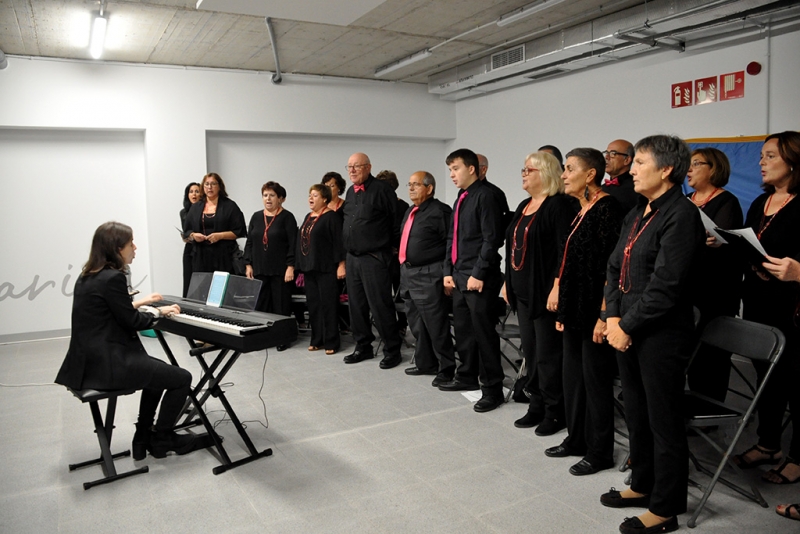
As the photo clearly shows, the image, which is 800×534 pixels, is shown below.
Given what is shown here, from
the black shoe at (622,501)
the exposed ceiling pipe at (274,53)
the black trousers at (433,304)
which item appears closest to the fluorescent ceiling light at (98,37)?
the exposed ceiling pipe at (274,53)

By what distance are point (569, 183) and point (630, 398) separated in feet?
3.52

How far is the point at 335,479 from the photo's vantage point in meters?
3.04

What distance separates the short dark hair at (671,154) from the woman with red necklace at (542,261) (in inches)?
37.1

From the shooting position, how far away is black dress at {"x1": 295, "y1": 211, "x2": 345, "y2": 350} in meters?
5.54

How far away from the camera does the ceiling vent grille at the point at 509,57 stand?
6.22 m

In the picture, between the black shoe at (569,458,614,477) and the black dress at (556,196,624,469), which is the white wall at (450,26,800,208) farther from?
the black shoe at (569,458,614,477)

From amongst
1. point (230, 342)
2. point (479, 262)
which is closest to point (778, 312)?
point (479, 262)

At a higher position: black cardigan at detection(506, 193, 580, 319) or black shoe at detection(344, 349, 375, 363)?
black cardigan at detection(506, 193, 580, 319)

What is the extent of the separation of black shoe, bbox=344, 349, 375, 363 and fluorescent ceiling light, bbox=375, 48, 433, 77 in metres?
3.22

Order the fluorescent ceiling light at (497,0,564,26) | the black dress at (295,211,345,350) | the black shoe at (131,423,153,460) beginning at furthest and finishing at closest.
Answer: the black dress at (295,211,345,350) → the fluorescent ceiling light at (497,0,564,26) → the black shoe at (131,423,153,460)

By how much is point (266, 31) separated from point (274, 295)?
2.45 meters

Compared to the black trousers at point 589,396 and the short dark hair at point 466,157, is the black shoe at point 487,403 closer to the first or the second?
the black trousers at point 589,396

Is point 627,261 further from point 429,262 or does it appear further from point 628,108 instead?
point 628,108

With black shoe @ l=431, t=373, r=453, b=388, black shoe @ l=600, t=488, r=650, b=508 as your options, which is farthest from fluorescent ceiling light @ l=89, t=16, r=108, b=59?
black shoe @ l=600, t=488, r=650, b=508
